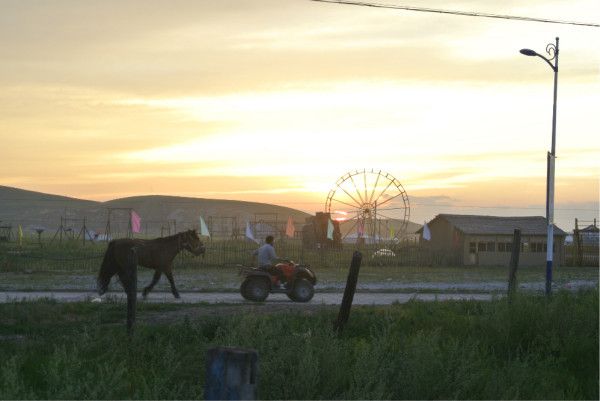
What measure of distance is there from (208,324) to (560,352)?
587 centimetres

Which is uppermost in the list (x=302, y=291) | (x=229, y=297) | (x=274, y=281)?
(x=274, y=281)

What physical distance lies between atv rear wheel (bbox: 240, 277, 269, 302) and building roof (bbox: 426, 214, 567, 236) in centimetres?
3828

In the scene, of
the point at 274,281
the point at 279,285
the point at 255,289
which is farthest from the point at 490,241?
the point at 255,289

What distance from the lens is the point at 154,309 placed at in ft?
66.4

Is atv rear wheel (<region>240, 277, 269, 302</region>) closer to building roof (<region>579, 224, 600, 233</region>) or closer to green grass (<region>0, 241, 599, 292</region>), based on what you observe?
green grass (<region>0, 241, 599, 292</region>)

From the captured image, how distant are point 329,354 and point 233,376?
477 centimetres

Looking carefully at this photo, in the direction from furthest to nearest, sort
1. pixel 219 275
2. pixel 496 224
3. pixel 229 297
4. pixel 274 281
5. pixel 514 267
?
pixel 496 224 → pixel 219 275 → pixel 229 297 → pixel 274 281 → pixel 514 267

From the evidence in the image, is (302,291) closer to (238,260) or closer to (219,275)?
(219,275)

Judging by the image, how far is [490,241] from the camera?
200 ft

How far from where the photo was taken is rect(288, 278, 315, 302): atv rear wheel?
2388cm

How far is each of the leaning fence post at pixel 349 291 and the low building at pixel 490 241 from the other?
142ft

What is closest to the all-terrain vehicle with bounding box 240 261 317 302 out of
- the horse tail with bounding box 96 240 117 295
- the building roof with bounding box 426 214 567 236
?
the horse tail with bounding box 96 240 117 295

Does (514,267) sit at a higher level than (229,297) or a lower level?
higher

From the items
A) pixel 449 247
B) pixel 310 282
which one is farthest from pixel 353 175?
pixel 310 282
